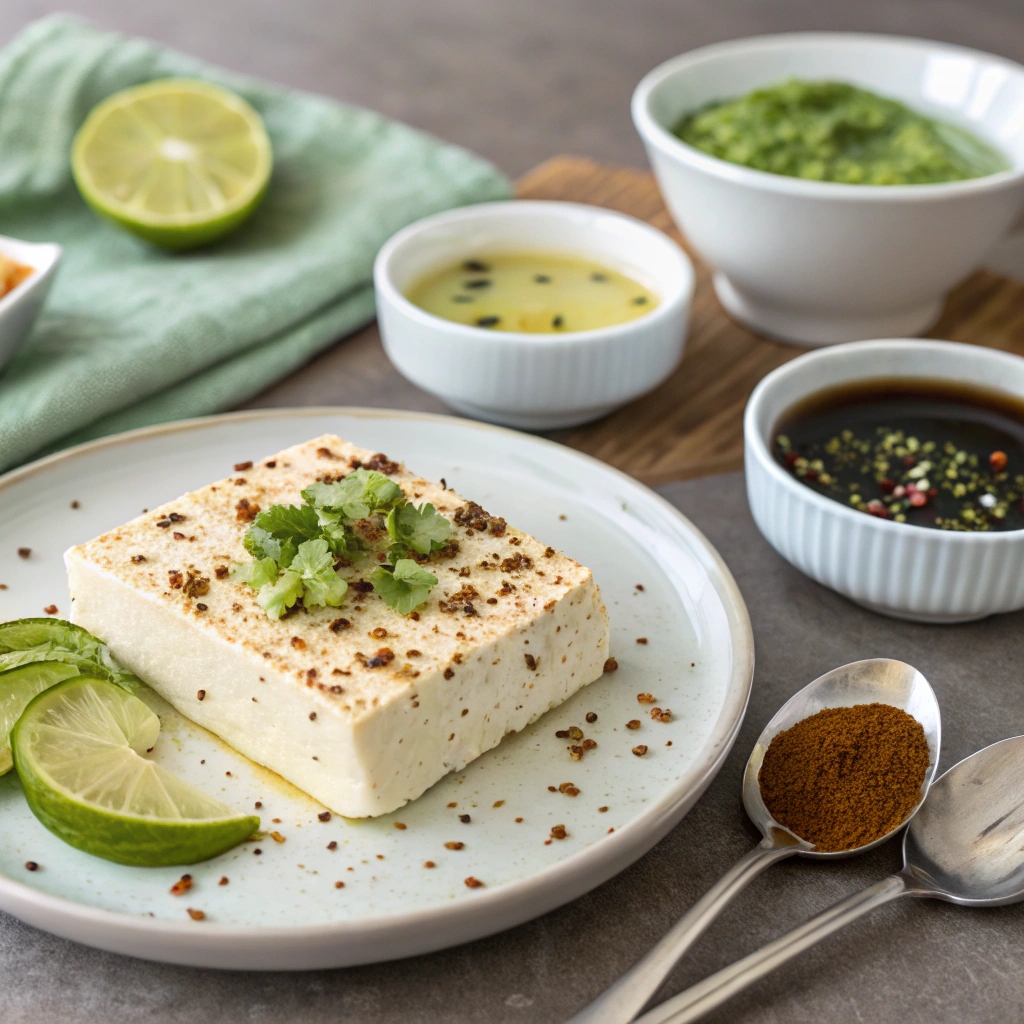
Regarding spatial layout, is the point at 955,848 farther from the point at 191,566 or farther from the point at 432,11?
the point at 432,11

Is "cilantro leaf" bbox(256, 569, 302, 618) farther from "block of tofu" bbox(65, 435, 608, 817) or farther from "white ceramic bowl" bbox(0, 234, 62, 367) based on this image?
"white ceramic bowl" bbox(0, 234, 62, 367)

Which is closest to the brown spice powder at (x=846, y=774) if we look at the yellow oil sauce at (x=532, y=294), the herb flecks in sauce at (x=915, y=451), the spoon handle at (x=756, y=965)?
the spoon handle at (x=756, y=965)

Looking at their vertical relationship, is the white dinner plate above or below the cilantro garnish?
below

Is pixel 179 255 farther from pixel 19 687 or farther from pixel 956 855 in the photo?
pixel 956 855

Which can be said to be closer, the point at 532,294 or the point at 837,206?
the point at 837,206

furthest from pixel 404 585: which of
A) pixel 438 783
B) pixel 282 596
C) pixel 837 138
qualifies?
pixel 837 138

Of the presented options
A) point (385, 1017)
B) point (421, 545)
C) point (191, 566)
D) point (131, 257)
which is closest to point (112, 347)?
point (131, 257)

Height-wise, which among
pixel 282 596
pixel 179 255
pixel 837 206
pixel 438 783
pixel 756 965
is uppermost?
pixel 837 206

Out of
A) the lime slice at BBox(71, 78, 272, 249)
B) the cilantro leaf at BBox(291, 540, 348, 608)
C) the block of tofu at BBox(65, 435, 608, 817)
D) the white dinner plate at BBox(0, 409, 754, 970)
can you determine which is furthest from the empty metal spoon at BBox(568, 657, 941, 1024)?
the lime slice at BBox(71, 78, 272, 249)
